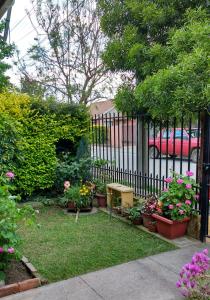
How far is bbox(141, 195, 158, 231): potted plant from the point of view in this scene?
4.46 metres

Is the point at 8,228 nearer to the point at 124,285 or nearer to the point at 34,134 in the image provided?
the point at 124,285

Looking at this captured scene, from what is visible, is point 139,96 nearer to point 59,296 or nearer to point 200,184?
point 200,184

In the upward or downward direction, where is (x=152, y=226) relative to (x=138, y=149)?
downward

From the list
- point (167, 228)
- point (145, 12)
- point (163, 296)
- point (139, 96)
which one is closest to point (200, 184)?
point (167, 228)

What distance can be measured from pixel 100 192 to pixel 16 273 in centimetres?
313

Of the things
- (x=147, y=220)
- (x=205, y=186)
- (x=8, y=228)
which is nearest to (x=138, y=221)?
(x=147, y=220)

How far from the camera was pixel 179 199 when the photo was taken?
4.15 m

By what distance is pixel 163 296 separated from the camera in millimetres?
2711

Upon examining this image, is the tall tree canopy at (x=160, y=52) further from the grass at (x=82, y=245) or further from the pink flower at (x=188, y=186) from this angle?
the grass at (x=82, y=245)

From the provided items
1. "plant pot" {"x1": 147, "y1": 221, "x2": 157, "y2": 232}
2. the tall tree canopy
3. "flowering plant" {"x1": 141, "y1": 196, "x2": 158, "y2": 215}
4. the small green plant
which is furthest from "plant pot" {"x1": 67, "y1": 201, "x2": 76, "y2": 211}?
the tall tree canopy

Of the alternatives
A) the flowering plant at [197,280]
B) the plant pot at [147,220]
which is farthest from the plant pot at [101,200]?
the flowering plant at [197,280]

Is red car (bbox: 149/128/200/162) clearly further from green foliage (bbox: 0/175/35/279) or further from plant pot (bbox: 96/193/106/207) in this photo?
green foliage (bbox: 0/175/35/279)

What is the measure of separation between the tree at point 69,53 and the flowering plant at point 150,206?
337 inches

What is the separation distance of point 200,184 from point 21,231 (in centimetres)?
278
